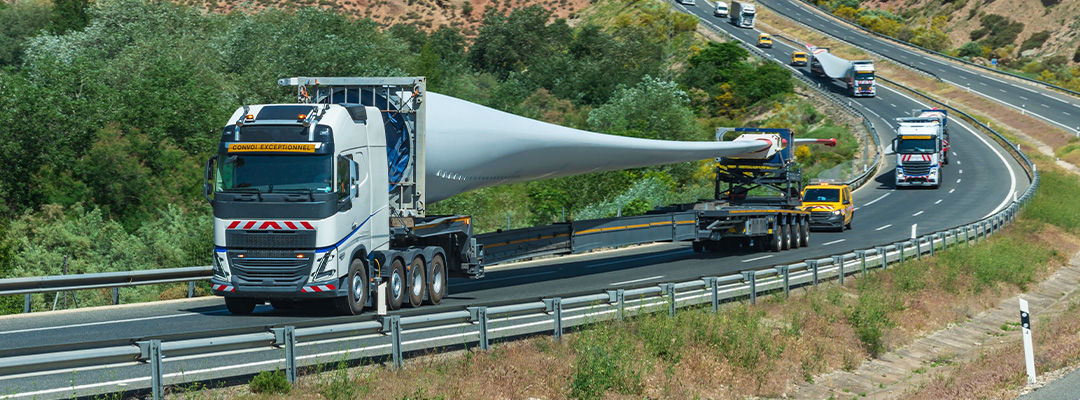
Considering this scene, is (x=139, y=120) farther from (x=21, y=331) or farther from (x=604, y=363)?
(x=604, y=363)

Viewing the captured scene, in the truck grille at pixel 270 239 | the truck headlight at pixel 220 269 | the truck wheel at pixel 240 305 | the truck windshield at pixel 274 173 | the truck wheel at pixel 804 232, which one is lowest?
the truck wheel at pixel 804 232

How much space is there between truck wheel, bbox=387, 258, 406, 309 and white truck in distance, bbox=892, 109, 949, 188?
157ft

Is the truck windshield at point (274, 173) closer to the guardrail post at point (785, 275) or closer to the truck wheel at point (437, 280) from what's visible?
the truck wheel at point (437, 280)

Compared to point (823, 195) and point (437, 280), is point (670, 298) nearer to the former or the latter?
point (437, 280)

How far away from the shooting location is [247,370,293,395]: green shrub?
12.4 m

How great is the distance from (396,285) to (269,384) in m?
7.59

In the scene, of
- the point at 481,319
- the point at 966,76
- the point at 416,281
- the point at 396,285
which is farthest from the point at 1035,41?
the point at 481,319

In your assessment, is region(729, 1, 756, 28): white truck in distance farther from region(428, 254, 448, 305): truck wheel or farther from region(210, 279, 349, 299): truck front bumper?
region(210, 279, 349, 299): truck front bumper

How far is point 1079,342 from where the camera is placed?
2081 cm

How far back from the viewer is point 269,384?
40.7 ft

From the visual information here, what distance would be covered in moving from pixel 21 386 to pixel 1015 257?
31.9m

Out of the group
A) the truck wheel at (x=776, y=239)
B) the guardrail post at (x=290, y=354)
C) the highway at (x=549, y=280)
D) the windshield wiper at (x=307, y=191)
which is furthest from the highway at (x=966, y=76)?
the guardrail post at (x=290, y=354)

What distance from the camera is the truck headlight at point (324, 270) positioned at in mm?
Answer: 17953

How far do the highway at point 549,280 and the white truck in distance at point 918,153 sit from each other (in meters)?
0.94
